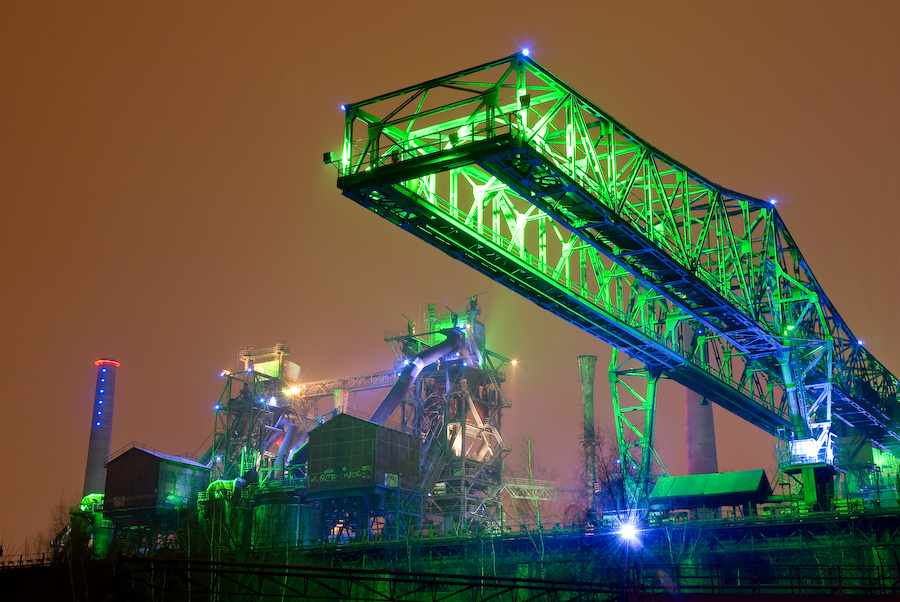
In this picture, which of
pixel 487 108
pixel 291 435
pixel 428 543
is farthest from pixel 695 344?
pixel 291 435

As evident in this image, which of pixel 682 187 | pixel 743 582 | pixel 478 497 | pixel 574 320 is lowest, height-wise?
pixel 743 582

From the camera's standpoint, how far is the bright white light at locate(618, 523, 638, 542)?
39344mm

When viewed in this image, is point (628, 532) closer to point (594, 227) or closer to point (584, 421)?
point (594, 227)

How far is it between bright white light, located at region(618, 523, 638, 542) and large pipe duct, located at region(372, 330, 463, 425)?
3088 centimetres

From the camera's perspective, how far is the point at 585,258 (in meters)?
36.3

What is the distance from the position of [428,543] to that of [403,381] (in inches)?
957

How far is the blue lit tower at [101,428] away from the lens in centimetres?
7975

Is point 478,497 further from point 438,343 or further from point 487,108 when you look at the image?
point 487,108

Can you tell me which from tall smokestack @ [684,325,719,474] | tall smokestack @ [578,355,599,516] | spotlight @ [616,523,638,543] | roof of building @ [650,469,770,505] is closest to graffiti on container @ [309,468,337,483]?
tall smokestack @ [578,355,599,516]

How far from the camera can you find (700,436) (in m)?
67.6

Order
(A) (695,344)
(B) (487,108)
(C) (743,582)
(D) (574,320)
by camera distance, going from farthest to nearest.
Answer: (A) (695,344) < (C) (743,582) < (D) (574,320) < (B) (487,108)

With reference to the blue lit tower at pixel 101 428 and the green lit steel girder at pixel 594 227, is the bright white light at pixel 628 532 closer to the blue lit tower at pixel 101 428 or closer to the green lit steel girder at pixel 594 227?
the green lit steel girder at pixel 594 227

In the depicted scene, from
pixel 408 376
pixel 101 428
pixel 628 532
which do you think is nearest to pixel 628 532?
pixel 628 532

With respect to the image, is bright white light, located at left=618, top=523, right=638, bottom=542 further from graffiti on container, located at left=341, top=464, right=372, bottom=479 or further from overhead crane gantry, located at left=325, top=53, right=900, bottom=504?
graffiti on container, located at left=341, top=464, right=372, bottom=479
